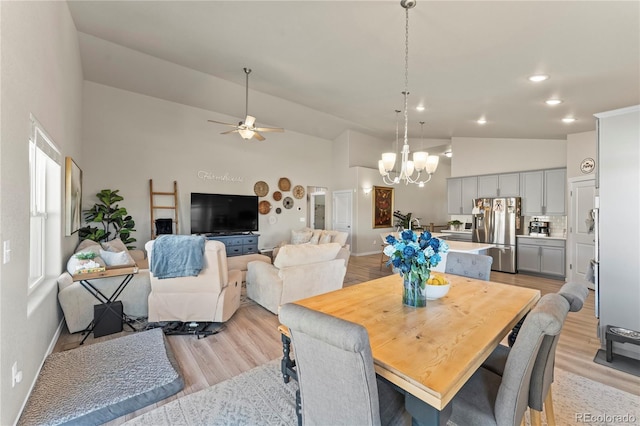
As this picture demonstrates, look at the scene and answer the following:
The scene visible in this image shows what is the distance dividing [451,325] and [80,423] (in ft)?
7.83

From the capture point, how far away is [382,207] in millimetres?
9000

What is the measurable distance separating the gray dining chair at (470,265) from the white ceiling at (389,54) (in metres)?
1.99

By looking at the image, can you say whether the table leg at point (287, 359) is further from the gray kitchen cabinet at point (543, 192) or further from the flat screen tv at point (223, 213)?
the gray kitchen cabinet at point (543, 192)

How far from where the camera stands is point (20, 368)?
72.9 inches

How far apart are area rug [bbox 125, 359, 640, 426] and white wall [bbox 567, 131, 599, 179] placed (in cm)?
421

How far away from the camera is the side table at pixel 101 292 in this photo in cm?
278

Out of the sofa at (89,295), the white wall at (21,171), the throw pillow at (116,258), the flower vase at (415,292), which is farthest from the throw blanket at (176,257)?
the flower vase at (415,292)

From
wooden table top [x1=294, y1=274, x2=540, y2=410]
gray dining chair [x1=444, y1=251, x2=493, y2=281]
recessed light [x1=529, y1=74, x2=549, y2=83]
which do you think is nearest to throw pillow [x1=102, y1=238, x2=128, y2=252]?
wooden table top [x1=294, y1=274, x2=540, y2=410]

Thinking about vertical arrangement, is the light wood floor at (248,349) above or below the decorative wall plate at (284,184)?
below

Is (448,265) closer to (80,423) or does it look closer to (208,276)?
(208,276)

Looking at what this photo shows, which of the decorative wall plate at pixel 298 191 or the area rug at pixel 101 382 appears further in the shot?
the decorative wall plate at pixel 298 191

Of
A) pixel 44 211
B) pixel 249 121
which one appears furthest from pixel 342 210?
pixel 44 211

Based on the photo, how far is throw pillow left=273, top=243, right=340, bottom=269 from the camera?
141 inches

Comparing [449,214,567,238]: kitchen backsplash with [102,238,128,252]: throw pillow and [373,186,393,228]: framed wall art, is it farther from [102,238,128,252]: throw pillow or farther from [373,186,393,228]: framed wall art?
[102,238,128,252]: throw pillow
